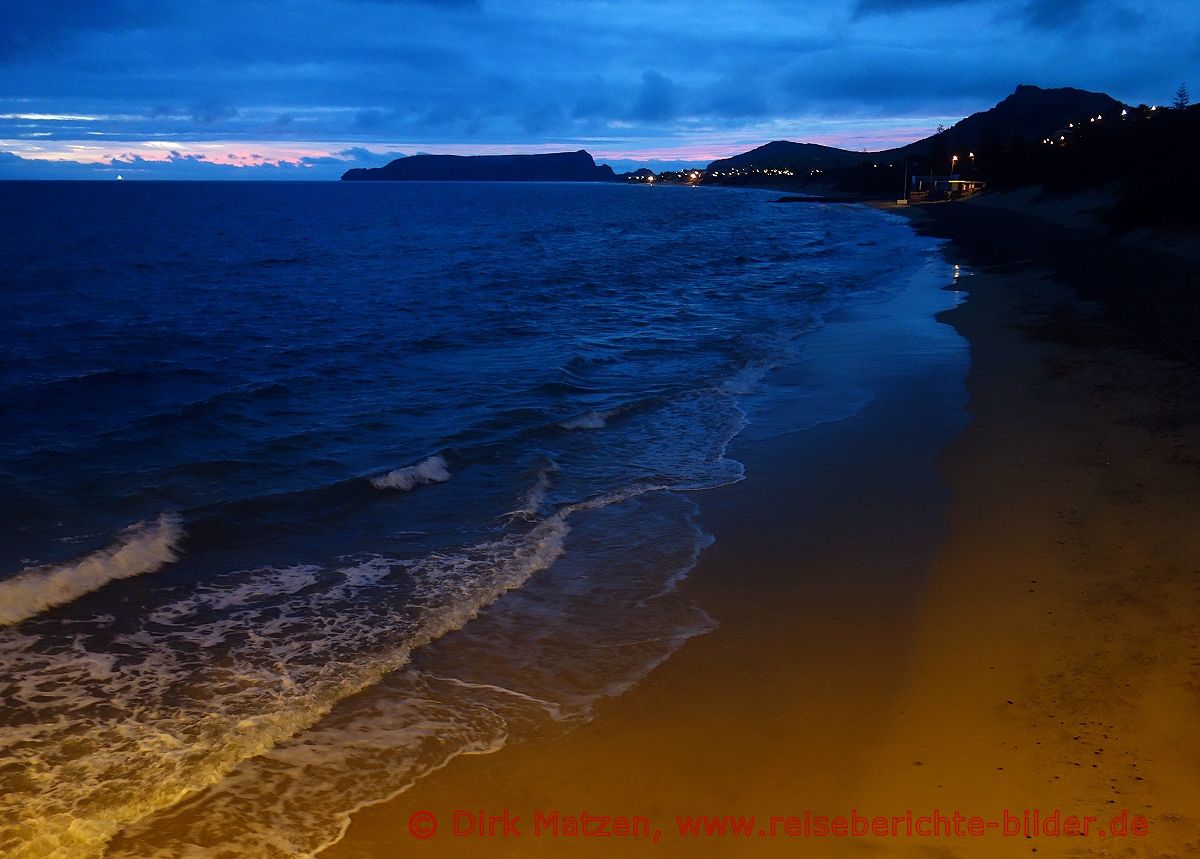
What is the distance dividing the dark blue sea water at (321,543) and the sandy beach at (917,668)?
64 cm

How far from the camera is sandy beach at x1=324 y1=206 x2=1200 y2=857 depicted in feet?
17.3

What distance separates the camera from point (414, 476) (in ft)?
41.5

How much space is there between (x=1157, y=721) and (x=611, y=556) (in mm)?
5399

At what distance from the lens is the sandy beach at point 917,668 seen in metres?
5.27

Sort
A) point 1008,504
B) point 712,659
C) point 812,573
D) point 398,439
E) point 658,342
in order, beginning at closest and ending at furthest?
1. point 712,659
2. point 812,573
3. point 1008,504
4. point 398,439
5. point 658,342

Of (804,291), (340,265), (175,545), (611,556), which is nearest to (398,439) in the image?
(175,545)

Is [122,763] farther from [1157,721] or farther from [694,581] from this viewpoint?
[1157,721]

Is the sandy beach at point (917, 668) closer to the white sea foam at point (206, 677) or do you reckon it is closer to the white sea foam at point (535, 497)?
the white sea foam at point (206, 677)

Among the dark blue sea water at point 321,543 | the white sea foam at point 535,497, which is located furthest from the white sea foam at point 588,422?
the white sea foam at point 535,497

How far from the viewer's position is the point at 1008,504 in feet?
34.8

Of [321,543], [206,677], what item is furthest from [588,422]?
[206,677]

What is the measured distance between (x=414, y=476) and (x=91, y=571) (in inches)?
175

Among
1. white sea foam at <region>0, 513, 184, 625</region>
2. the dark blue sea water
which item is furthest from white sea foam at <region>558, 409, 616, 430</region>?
white sea foam at <region>0, 513, 184, 625</region>

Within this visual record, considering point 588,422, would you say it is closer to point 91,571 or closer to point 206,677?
point 91,571
